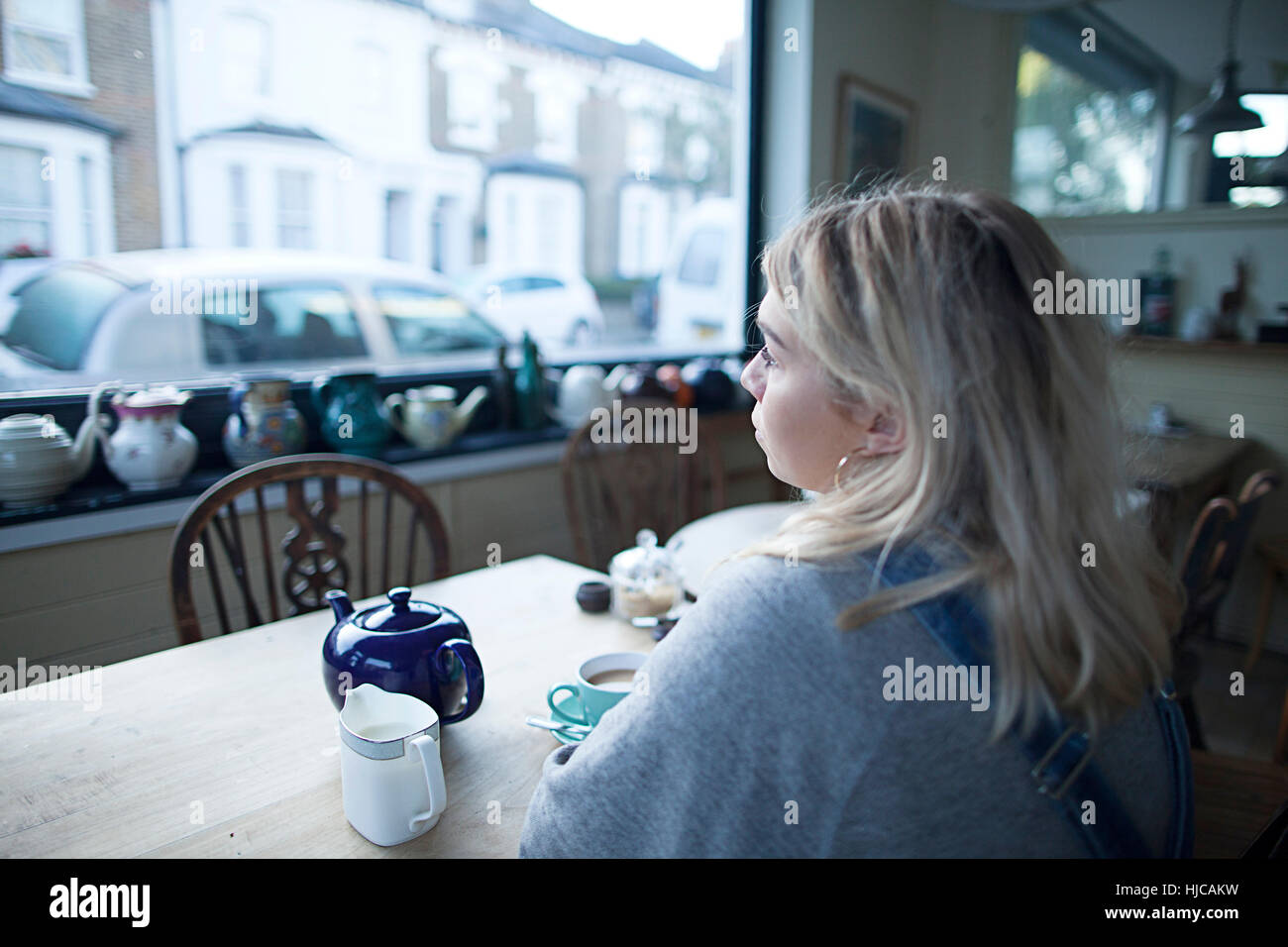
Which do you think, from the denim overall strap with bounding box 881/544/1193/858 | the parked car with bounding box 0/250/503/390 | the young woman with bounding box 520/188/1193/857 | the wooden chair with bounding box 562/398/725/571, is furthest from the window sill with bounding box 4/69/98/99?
the denim overall strap with bounding box 881/544/1193/858

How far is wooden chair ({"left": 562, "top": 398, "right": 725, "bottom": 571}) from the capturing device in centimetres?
230

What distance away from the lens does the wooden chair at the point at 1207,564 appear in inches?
70.7

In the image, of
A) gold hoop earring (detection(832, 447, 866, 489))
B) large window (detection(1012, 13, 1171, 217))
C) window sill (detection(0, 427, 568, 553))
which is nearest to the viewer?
gold hoop earring (detection(832, 447, 866, 489))

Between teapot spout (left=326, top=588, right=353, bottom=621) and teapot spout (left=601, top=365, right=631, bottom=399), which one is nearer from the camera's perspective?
teapot spout (left=326, top=588, right=353, bottom=621)

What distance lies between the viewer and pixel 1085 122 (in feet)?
12.5

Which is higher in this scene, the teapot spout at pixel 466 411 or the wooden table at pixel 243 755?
the teapot spout at pixel 466 411

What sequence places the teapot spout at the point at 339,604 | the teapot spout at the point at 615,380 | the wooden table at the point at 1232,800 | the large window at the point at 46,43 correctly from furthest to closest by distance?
the teapot spout at the point at 615,380
the large window at the point at 46,43
the wooden table at the point at 1232,800
the teapot spout at the point at 339,604

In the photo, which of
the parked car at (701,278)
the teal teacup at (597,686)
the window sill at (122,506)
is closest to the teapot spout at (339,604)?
the teal teacup at (597,686)

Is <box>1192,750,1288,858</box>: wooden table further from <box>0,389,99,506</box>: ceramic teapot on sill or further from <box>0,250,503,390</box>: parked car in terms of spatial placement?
<box>0,250,503,390</box>: parked car

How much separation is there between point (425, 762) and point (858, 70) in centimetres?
340

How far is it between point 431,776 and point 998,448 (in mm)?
569

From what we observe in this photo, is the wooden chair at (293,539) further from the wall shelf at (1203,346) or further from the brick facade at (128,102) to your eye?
the wall shelf at (1203,346)

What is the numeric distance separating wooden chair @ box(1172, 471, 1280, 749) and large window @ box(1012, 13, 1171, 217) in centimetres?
215

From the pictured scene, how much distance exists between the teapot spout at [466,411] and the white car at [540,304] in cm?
43
